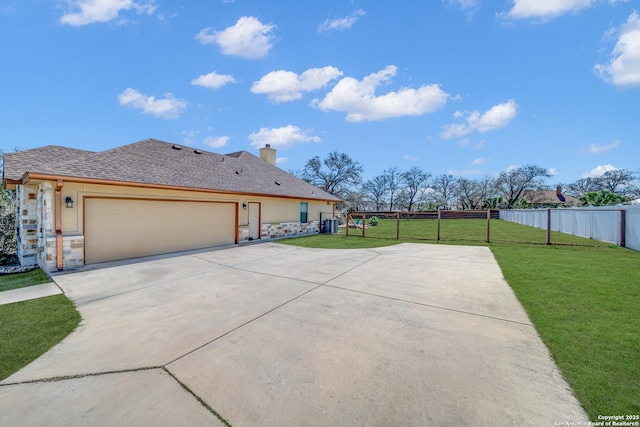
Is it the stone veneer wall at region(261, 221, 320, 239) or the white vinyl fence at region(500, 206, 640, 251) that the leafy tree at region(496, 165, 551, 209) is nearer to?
the white vinyl fence at region(500, 206, 640, 251)

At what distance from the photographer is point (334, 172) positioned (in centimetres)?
3634

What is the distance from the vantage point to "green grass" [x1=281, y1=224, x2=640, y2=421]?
220 cm

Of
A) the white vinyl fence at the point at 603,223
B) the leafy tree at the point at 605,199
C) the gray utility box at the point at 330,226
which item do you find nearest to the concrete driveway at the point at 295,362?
the white vinyl fence at the point at 603,223

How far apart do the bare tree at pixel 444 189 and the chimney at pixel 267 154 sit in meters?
31.7

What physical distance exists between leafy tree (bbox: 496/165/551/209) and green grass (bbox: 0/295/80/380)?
4745 cm

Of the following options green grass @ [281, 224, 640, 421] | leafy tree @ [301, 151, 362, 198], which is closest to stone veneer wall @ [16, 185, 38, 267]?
green grass @ [281, 224, 640, 421]

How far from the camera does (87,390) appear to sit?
90.7 inches

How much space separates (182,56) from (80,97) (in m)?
5.33

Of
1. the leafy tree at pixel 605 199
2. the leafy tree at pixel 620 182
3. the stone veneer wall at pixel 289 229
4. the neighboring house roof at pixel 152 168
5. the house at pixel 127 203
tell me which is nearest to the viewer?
the house at pixel 127 203

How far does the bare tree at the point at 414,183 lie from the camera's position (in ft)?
138

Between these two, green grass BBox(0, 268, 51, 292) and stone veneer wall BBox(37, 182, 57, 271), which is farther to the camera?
stone veneer wall BBox(37, 182, 57, 271)

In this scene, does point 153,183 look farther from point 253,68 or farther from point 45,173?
point 253,68

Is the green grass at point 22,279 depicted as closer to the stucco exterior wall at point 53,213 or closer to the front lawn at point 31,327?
the stucco exterior wall at point 53,213

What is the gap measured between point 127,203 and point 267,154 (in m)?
12.3
